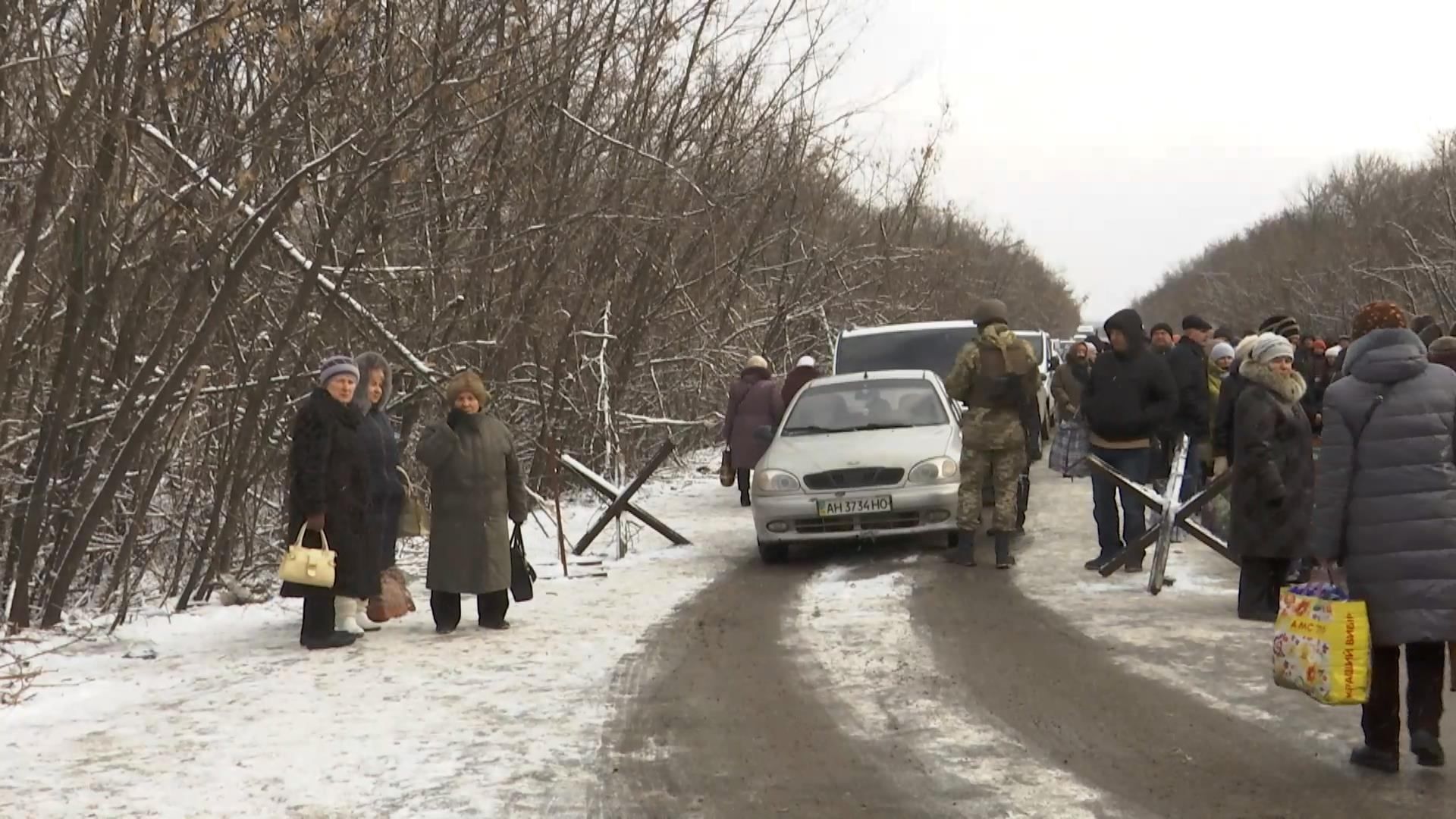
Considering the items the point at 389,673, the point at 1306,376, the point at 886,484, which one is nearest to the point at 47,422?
the point at 389,673

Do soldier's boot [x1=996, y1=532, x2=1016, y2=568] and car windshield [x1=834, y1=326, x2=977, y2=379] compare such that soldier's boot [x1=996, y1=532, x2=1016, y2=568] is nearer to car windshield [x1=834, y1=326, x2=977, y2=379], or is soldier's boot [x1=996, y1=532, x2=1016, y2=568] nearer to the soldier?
the soldier

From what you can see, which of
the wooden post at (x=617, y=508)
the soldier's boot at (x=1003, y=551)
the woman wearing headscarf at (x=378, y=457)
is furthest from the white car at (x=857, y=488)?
the woman wearing headscarf at (x=378, y=457)

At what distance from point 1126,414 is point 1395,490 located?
5616 millimetres

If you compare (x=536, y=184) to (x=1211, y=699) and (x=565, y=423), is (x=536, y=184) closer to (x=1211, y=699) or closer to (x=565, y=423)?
(x=565, y=423)

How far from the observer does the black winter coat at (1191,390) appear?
12211 mm

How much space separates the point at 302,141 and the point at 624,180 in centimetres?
527

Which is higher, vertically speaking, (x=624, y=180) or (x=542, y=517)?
(x=624, y=180)

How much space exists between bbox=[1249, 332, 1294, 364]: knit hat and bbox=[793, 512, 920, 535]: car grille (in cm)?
386

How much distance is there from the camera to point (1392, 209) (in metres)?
73.3

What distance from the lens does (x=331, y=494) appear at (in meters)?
9.10

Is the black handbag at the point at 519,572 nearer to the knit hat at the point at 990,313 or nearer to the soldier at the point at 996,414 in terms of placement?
the soldier at the point at 996,414

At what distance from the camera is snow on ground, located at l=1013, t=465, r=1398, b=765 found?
7.04 meters

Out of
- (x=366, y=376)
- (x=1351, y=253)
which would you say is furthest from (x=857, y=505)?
(x=1351, y=253)

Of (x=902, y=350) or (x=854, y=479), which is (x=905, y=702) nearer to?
(x=854, y=479)
